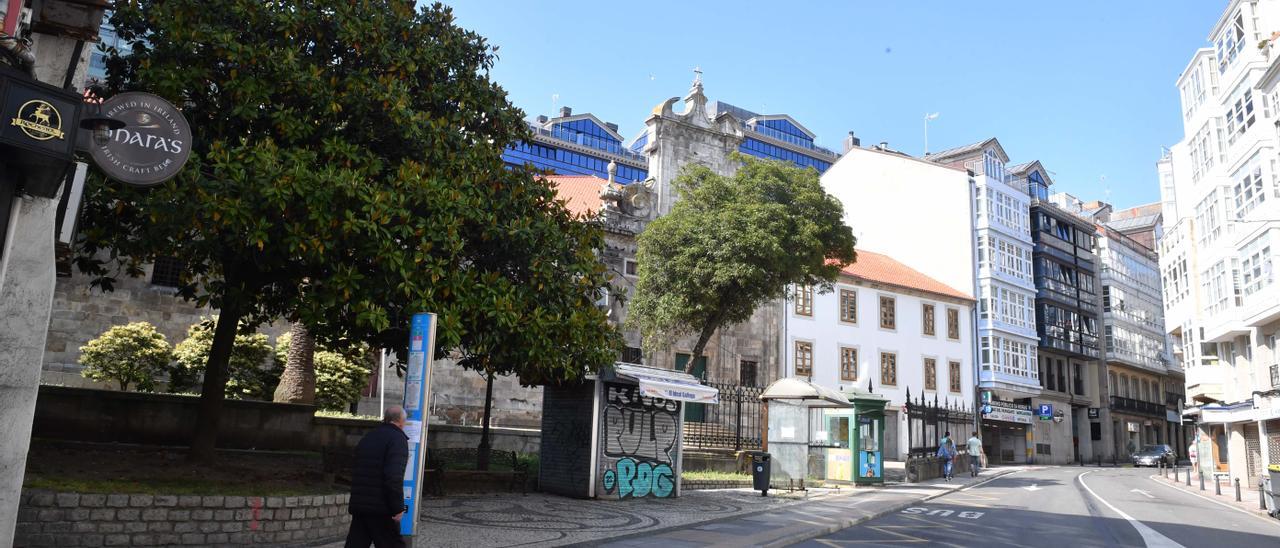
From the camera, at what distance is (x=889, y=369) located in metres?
43.6

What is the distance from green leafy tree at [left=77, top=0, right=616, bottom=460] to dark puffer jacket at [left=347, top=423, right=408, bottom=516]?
3255mm

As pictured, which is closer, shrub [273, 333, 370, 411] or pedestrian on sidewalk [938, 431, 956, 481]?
shrub [273, 333, 370, 411]

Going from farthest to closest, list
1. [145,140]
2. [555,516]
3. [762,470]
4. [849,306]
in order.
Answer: [849,306]
[762,470]
[555,516]
[145,140]

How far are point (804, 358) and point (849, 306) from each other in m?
4.45

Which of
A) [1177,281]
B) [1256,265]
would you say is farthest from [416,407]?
[1177,281]

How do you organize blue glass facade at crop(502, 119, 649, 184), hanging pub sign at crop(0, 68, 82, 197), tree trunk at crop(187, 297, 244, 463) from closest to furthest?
1. hanging pub sign at crop(0, 68, 82, 197)
2. tree trunk at crop(187, 297, 244, 463)
3. blue glass facade at crop(502, 119, 649, 184)

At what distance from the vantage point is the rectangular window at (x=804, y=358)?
39.9 meters

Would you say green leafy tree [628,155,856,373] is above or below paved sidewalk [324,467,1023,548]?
above

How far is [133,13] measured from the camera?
11219 mm

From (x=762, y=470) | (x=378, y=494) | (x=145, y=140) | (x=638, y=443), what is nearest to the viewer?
(x=378, y=494)

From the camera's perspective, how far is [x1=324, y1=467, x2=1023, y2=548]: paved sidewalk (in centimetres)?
1091

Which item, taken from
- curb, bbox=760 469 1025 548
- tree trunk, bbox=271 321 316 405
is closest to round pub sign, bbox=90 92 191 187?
curb, bbox=760 469 1025 548

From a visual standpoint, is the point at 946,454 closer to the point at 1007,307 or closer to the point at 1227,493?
the point at 1227,493

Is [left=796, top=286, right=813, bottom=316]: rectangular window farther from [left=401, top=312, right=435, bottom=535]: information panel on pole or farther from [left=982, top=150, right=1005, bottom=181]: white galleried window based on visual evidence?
[left=401, top=312, right=435, bottom=535]: information panel on pole
